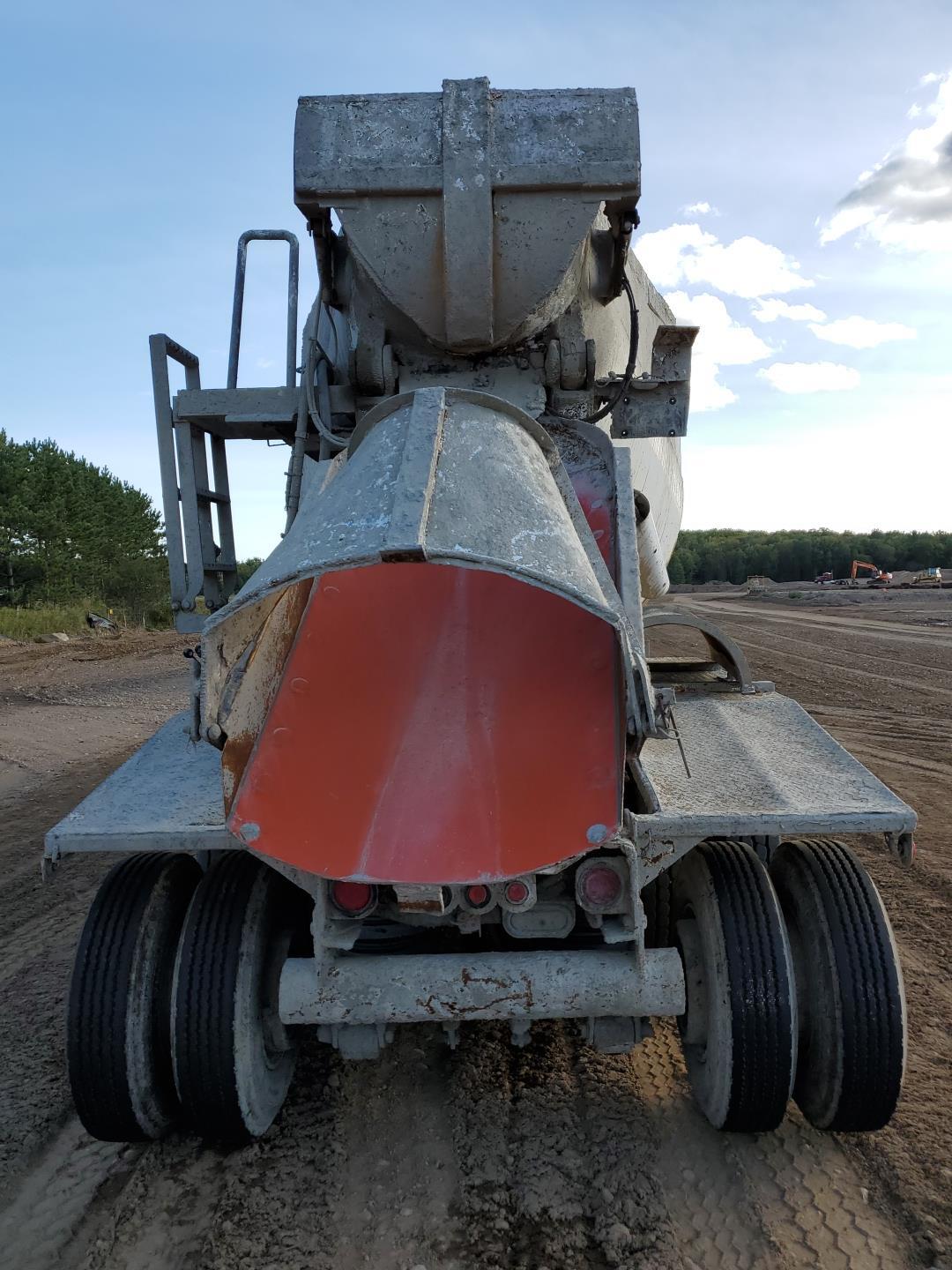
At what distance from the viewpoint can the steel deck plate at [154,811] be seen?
2365mm

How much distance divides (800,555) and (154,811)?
61413 millimetres

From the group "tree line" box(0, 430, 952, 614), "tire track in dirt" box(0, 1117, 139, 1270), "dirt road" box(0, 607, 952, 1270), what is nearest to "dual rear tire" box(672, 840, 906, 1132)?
"dirt road" box(0, 607, 952, 1270)

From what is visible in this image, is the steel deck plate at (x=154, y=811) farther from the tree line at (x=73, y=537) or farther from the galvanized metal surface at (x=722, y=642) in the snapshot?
the tree line at (x=73, y=537)

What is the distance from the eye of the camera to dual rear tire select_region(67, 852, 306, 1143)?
2467 mm

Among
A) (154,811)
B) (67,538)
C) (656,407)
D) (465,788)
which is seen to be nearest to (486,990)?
(465,788)

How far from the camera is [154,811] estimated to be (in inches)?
101

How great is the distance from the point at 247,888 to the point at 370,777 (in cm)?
61

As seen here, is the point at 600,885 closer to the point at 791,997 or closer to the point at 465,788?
the point at 465,788

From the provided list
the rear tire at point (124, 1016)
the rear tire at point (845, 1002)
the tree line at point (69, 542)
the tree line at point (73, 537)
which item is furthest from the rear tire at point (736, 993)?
the tree line at point (69, 542)

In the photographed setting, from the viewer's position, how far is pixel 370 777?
2.44 metres

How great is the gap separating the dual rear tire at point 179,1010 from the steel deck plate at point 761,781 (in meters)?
1.28

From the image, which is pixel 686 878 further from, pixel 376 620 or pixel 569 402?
pixel 569 402

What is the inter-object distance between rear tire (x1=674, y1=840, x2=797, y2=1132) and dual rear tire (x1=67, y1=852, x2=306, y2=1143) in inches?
51.2

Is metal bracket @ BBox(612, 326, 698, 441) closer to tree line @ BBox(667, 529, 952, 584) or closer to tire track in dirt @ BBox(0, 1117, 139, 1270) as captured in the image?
tire track in dirt @ BBox(0, 1117, 139, 1270)
